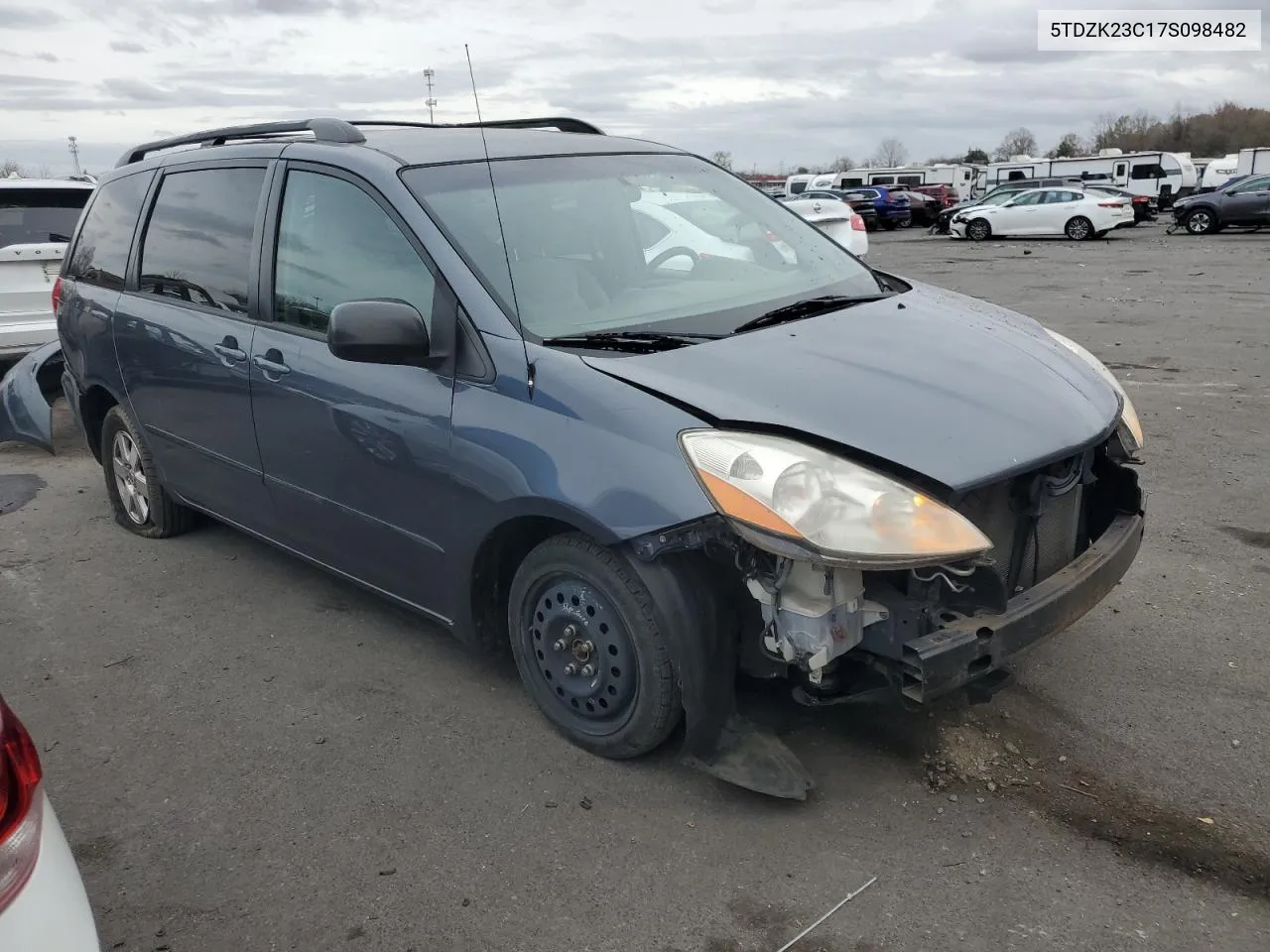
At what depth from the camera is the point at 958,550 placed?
258 cm

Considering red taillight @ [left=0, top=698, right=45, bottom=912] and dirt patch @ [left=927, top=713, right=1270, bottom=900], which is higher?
red taillight @ [left=0, top=698, right=45, bottom=912]

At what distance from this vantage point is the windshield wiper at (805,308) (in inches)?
132

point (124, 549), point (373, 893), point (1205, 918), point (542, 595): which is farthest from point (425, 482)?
point (124, 549)

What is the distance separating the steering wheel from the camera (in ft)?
12.1

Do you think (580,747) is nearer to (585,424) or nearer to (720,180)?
(585,424)

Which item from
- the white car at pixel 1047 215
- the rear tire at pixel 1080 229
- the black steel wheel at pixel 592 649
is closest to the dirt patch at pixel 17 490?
the black steel wheel at pixel 592 649

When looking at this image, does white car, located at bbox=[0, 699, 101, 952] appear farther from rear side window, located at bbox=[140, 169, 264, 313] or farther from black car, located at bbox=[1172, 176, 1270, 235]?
black car, located at bbox=[1172, 176, 1270, 235]

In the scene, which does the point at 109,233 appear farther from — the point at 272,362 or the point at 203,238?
the point at 272,362

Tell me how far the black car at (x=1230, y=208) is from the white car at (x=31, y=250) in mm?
29367

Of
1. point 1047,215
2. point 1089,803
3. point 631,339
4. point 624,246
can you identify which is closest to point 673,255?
point 624,246

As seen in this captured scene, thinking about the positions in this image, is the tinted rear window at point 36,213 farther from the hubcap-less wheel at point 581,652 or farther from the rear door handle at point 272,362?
the hubcap-less wheel at point 581,652

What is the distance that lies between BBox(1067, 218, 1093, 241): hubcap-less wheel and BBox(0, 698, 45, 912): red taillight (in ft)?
102

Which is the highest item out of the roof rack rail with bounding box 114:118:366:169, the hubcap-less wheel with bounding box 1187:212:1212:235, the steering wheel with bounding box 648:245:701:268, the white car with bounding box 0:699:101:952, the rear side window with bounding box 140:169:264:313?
the roof rack rail with bounding box 114:118:366:169

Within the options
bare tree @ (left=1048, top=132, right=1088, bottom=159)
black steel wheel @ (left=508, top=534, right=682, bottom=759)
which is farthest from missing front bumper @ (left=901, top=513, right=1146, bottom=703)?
bare tree @ (left=1048, top=132, right=1088, bottom=159)
